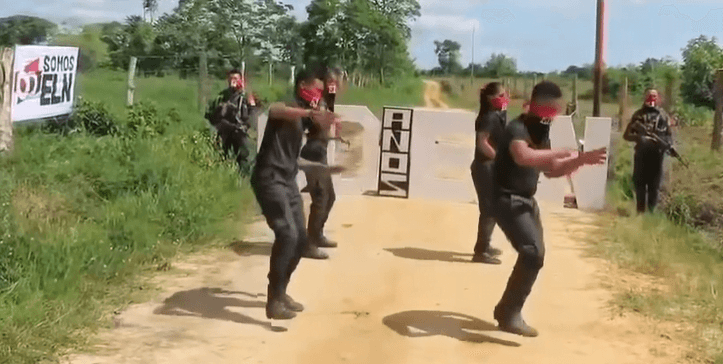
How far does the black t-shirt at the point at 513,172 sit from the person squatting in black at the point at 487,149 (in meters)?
1.31

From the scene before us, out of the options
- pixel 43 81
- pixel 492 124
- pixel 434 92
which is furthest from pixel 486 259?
pixel 43 81

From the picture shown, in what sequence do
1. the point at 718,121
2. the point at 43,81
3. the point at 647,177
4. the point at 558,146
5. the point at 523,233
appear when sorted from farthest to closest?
1. the point at 718,121
2. the point at 43,81
3. the point at 558,146
4. the point at 647,177
5. the point at 523,233

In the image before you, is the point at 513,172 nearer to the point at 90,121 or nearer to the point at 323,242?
the point at 323,242

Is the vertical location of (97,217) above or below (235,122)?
below

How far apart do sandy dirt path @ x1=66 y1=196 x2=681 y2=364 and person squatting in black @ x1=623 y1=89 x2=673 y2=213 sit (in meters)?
2.03

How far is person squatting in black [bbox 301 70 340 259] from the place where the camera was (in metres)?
6.70

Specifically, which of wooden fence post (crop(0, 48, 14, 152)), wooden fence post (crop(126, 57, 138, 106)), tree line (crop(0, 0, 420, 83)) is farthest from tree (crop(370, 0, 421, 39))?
wooden fence post (crop(126, 57, 138, 106))

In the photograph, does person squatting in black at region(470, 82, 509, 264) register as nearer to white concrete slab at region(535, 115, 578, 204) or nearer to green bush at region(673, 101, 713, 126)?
white concrete slab at region(535, 115, 578, 204)

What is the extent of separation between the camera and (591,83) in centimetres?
742

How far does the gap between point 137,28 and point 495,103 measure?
8.39 meters

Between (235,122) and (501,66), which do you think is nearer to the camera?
(501,66)

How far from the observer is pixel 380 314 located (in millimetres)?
5711

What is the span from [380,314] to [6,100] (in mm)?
6279

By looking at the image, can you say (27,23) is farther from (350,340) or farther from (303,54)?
(350,340)
